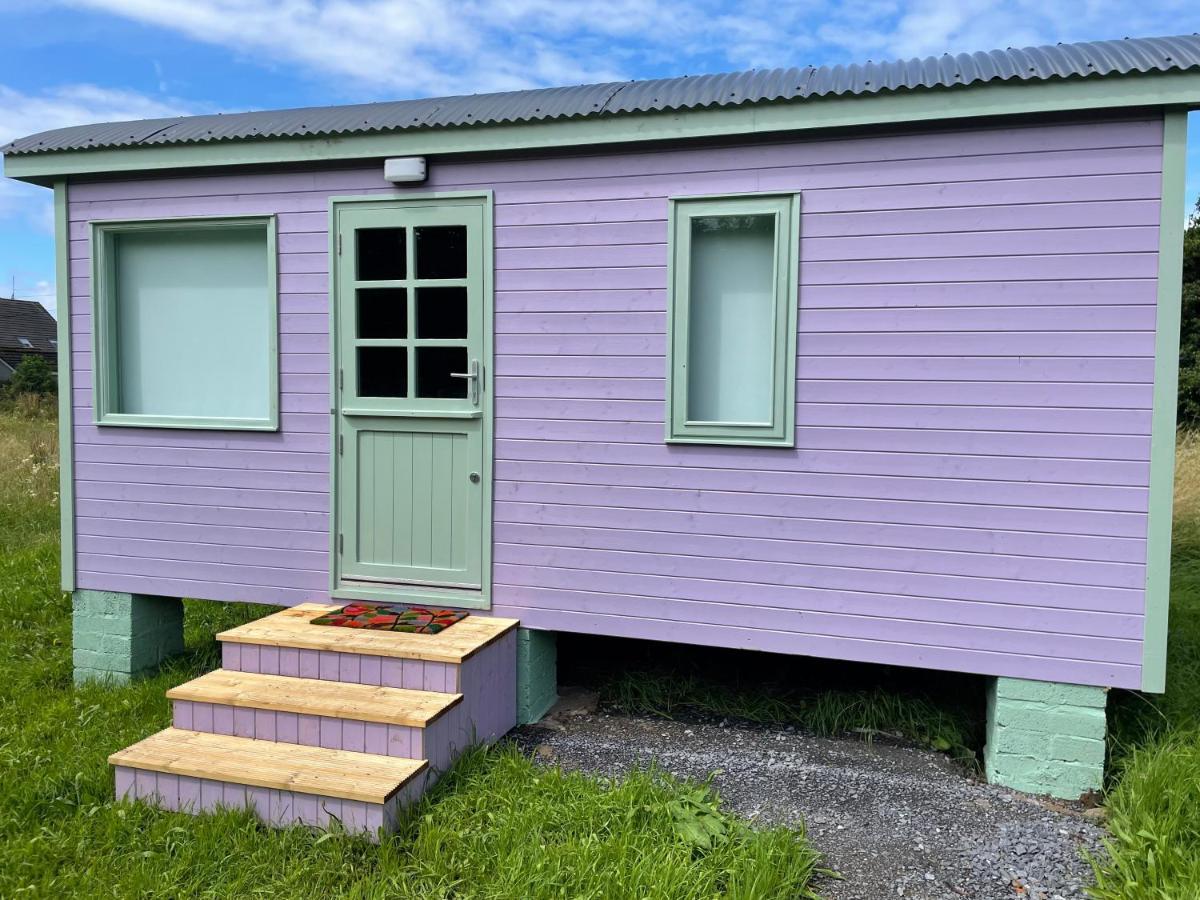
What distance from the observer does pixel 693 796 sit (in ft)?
10.9

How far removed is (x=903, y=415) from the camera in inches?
151

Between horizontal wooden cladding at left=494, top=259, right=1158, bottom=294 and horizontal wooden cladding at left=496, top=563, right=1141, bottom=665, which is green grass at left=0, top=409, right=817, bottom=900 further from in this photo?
horizontal wooden cladding at left=494, top=259, right=1158, bottom=294

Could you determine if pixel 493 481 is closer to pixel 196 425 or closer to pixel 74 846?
pixel 196 425

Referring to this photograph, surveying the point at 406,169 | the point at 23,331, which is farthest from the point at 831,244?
the point at 23,331

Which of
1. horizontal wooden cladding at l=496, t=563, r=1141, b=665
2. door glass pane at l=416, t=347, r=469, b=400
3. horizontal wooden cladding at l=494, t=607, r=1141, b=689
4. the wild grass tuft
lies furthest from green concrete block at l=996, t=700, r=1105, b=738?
door glass pane at l=416, t=347, r=469, b=400

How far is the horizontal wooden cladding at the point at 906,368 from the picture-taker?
3.59 metres

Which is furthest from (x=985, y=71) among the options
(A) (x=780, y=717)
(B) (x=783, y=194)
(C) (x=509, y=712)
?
(C) (x=509, y=712)

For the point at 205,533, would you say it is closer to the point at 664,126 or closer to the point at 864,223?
the point at 664,126

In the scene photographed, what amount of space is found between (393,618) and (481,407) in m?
1.10

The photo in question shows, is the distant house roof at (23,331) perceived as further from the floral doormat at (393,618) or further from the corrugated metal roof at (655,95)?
the floral doormat at (393,618)

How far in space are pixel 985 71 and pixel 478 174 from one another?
2.27 metres

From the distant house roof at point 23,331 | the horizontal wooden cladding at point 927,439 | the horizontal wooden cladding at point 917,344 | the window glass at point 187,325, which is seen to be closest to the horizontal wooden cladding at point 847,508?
the horizontal wooden cladding at point 927,439

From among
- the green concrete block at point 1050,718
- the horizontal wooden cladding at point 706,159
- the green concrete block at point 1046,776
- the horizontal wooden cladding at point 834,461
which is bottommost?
the green concrete block at point 1046,776

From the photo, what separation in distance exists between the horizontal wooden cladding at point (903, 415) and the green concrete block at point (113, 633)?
2488 millimetres
